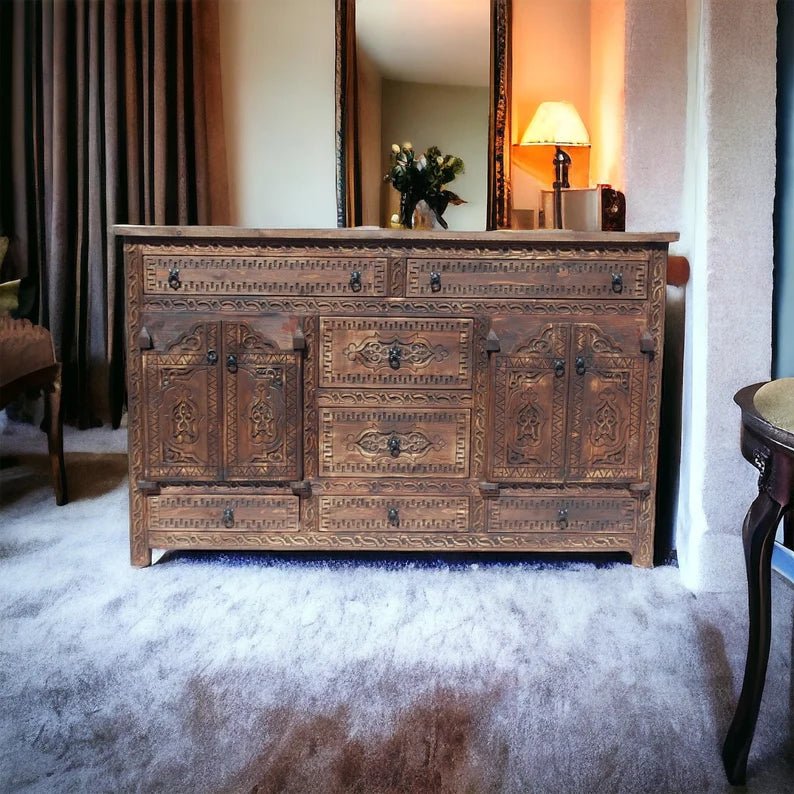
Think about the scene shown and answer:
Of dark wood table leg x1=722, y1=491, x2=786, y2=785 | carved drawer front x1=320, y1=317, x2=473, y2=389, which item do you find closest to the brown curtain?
carved drawer front x1=320, y1=317, x2=473, y2=389

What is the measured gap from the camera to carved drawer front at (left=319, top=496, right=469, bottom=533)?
1786 millimetres

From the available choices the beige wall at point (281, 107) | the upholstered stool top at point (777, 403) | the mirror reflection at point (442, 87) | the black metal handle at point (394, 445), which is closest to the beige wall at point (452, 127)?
the mirror reflection at point (442, 87)

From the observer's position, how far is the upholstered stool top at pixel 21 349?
6.64ft

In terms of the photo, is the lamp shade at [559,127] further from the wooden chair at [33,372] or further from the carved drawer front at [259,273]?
the wooden chair at [33,372]

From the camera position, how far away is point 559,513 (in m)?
1.79

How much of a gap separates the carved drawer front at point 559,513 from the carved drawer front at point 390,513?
3.7 inches

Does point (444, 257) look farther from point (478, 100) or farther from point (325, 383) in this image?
point (478, 100)

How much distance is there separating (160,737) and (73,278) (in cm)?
232

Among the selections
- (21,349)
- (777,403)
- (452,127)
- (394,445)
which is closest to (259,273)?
(394,445)

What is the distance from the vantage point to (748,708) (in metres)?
1.01

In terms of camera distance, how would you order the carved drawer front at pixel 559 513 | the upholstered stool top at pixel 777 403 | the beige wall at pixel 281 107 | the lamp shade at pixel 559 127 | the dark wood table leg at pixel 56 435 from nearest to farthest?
the upholstered stool top at pixel 777 403
the carved drawer front at pixel 559 513
the dark wood table leg at pixel 56 435
the lamp shade at pixel 559 127
the beige wall at pixel 281 107

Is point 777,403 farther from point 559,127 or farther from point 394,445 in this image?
point 559,127

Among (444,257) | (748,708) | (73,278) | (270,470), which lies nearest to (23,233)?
(73,278)

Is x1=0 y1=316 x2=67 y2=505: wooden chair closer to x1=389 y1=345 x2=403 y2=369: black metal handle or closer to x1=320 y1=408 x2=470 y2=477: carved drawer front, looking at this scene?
x1=320 y1=408 x2=470 y2=477: carved drawer front
